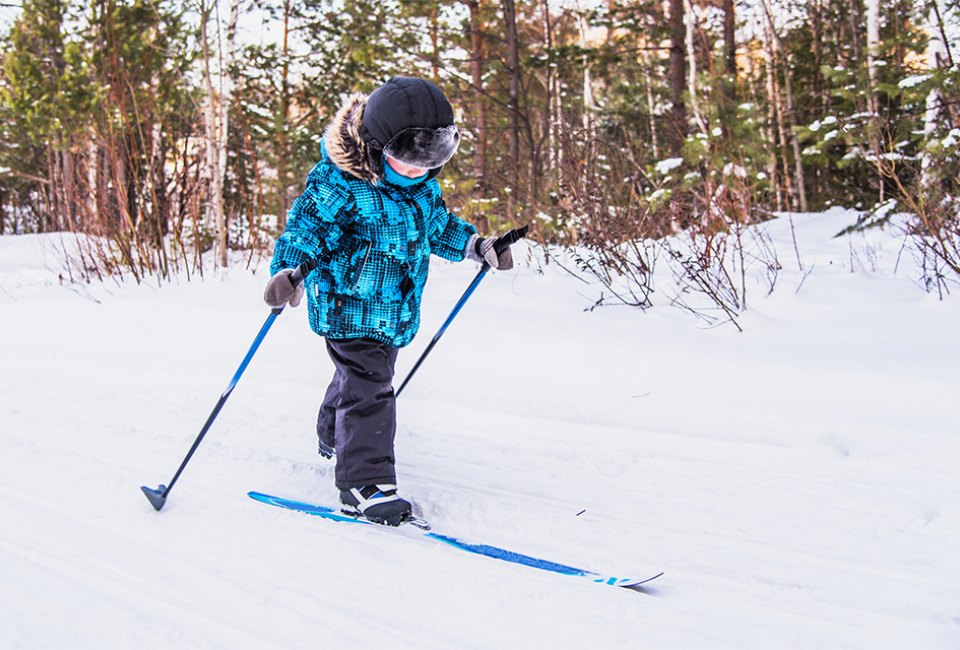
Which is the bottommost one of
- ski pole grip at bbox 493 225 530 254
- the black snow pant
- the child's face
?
the black snow pant

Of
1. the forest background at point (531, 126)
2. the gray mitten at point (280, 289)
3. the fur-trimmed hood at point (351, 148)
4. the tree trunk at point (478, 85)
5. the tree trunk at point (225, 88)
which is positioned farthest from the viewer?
the tree trunk at point (478, 85)

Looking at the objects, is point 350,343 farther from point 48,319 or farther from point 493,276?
point 48,319

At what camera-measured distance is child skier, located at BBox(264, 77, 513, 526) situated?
2268mm

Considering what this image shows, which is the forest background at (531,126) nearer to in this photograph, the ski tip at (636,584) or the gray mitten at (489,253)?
the gray mitten at (489,253)

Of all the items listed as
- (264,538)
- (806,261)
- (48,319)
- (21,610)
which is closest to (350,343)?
(264,538)

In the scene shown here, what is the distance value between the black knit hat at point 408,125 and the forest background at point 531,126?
2095 mm

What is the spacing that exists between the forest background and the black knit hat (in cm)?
209

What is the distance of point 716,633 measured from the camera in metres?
1.68

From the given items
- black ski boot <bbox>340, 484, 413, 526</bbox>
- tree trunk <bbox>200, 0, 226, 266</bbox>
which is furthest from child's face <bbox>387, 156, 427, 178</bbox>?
tree trunk <bbox>200, 0, 226, 266</bbox>

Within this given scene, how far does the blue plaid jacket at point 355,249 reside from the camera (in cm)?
234

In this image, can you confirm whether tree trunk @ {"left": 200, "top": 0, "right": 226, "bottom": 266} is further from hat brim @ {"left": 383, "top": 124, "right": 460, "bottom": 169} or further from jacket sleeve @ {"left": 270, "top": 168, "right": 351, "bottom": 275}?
hat brim @ {"left": 383, "top": 124, "right": 460, "bottom": 169}

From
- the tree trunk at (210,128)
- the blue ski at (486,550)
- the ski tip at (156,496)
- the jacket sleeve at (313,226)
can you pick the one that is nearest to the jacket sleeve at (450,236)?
the jacket sleeve at (313,226)

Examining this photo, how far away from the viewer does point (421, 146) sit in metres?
2.26

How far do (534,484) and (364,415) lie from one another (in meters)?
0.70
